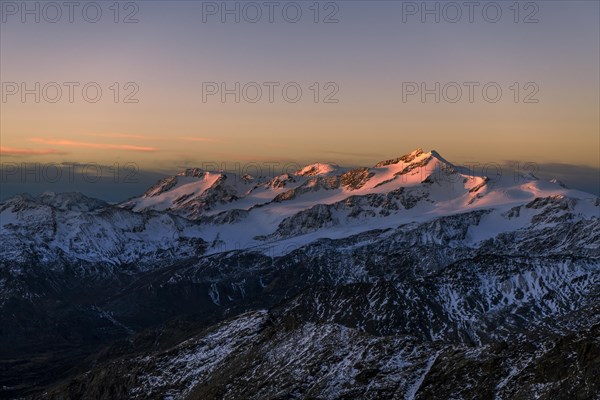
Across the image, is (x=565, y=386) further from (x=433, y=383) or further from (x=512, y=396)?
(x=433, y=383)

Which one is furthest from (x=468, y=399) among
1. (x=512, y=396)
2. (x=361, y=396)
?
(x=361, y=396)

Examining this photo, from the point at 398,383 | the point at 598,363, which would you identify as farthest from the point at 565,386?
the point at 398,383

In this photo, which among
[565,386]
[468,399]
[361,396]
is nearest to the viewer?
[565,386]

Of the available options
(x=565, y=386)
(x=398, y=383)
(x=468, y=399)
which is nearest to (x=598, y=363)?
(x=565, y=386)

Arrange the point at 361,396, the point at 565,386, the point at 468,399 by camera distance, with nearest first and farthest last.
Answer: the point at 565,386, the point at 468,399, the point at 361,396

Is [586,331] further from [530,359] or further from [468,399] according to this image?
[468,399]

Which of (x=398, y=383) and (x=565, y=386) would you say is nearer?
(x=565, y=386)

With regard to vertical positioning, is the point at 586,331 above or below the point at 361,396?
above

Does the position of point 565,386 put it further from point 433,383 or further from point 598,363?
point 433,383
